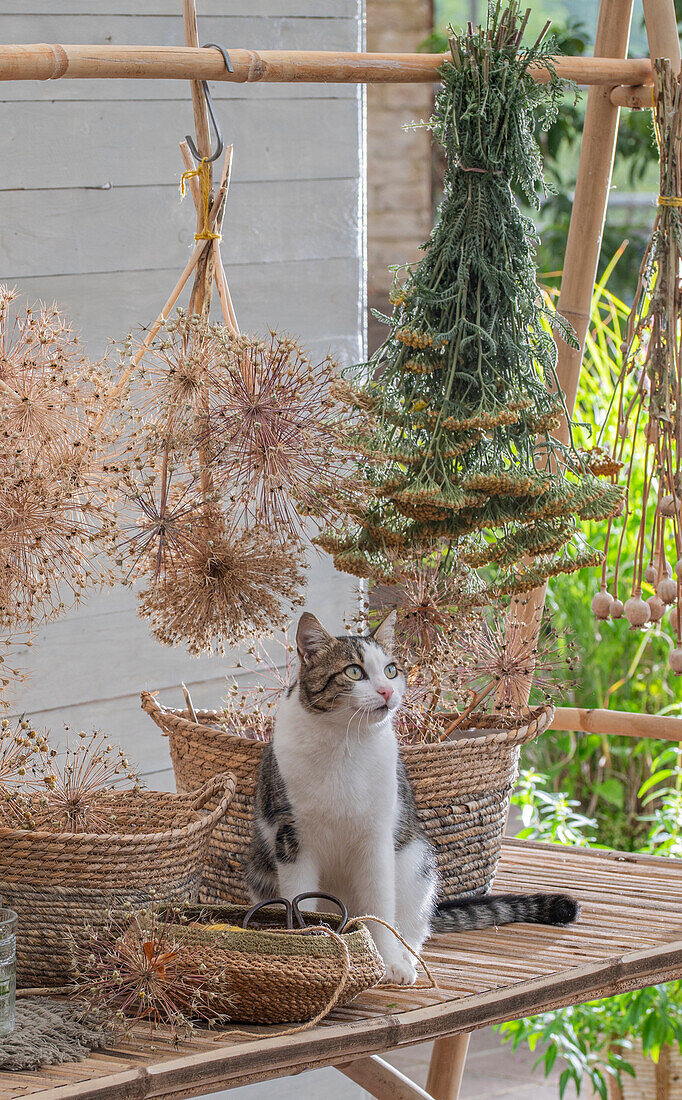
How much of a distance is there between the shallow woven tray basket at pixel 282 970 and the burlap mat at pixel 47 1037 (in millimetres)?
86

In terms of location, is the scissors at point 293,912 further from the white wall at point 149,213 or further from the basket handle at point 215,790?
the white wall at point 149,213

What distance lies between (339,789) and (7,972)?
0.29m

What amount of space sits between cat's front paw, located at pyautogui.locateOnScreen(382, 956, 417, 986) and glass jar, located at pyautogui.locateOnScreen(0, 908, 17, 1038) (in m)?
0.28

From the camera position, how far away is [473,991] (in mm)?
975

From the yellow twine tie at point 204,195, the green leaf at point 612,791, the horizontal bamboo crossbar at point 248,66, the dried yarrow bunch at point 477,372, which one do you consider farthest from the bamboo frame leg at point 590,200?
the green leaf at point 612,791

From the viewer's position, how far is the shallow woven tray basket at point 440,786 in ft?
3.67

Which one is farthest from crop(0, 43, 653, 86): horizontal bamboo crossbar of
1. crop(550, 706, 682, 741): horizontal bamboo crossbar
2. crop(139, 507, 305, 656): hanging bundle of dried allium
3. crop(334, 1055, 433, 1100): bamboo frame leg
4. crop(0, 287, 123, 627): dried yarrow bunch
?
crop(334, 1055, 433, 1100): bamboo frame leg

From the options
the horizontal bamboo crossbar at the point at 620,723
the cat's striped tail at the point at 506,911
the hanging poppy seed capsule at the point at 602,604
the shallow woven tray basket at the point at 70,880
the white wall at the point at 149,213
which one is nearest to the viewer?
the shallow woven tray basket at the point at 70,880

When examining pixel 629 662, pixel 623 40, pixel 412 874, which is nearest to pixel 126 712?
pixel 412 874

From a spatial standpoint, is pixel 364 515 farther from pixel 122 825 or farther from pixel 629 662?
pixel 629 662

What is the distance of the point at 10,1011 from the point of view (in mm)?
865

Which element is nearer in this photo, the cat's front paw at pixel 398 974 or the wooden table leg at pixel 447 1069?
the cat's front paw at pixel 398 974

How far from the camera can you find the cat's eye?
3.34 feet

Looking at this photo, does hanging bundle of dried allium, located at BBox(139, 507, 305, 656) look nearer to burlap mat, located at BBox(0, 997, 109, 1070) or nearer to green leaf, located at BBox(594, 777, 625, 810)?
burlap mat, located at BBox(0, 997, 109, 1070)
